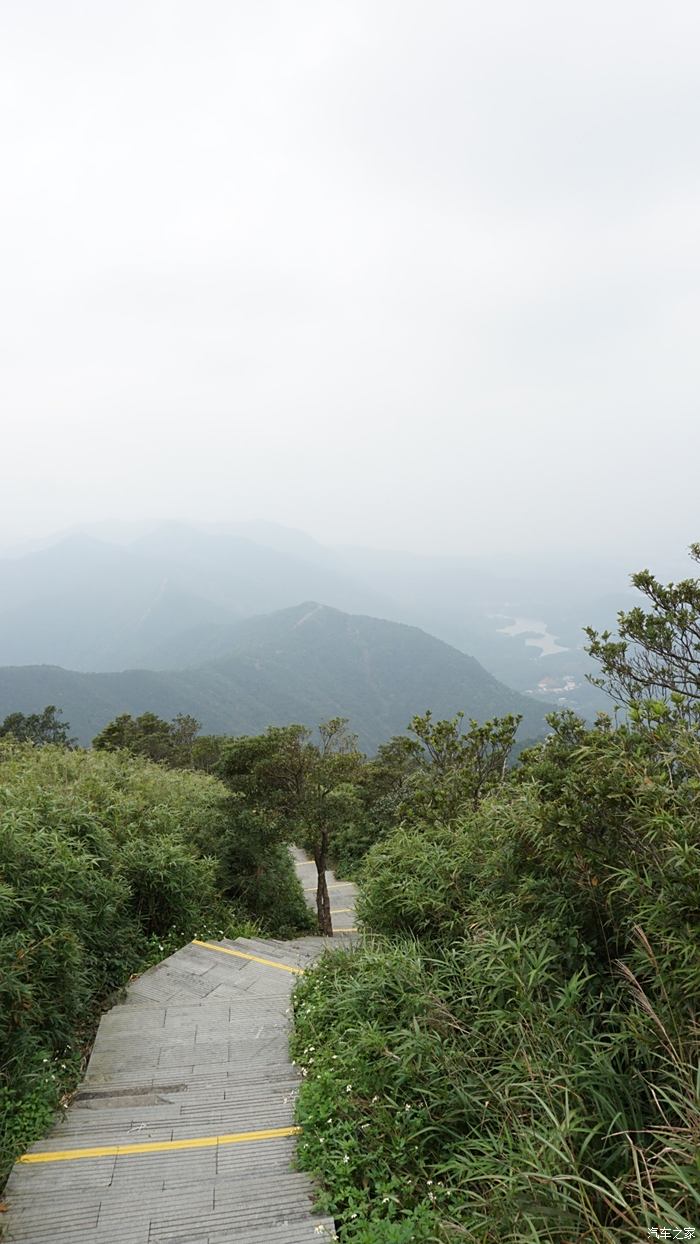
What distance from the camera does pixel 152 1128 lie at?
403cm

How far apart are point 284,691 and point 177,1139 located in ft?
531

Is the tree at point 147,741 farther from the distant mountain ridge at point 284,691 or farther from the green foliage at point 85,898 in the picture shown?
the distant mountain ridge at point 284,691

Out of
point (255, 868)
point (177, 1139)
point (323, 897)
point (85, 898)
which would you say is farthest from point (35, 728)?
point (177, 1139)

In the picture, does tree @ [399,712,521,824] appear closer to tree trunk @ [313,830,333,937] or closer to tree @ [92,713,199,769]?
tree trunk @ [313,830,333,937]

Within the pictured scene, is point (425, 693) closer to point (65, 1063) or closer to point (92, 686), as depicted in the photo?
point (92, 686)

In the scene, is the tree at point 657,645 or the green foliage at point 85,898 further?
the tree at point 657,645

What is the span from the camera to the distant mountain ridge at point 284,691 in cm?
12025

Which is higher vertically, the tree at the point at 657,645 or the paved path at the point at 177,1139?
the tree at the point at 657,645

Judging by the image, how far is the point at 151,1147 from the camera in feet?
12.5

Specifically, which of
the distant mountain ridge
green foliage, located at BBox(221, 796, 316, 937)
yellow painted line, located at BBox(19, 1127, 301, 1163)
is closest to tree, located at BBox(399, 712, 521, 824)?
green foliage, located at BBox(221, 796, 316, 937)

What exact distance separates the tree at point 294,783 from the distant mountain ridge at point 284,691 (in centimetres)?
10380

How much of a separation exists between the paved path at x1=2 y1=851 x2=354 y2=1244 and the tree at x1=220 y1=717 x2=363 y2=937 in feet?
16.5

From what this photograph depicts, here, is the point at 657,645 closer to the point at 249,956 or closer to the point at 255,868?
the point at 249,956

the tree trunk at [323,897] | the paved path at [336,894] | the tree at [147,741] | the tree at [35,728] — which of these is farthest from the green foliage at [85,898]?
the tree at [35,728]
